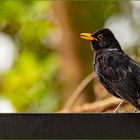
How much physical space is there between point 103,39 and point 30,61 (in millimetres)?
3012

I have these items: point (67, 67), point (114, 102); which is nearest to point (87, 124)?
point (114, 102)

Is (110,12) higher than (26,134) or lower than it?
lower

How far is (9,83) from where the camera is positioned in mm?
7453

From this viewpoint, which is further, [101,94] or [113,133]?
[101,94]

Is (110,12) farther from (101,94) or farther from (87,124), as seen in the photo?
(87,124)

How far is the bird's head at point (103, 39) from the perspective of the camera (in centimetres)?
467

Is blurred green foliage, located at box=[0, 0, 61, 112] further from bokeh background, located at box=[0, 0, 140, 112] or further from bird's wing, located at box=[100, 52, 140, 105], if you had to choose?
bird's wing, located at box=[100, 52, 140, 105]

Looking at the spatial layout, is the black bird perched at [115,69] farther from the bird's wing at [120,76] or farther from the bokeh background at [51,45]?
the bokeh background at [51,45]

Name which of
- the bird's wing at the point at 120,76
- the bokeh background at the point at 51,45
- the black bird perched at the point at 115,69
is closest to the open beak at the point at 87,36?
the black bird perched at the point at 115,69

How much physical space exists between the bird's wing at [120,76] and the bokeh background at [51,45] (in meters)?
2.68

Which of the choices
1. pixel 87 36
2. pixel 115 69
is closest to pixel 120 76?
pixel 115 69

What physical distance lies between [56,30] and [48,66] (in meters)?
0.67

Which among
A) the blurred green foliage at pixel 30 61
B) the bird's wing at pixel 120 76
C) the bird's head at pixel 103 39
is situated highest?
the bird's head at pixel 103 39

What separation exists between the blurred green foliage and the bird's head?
265cm
